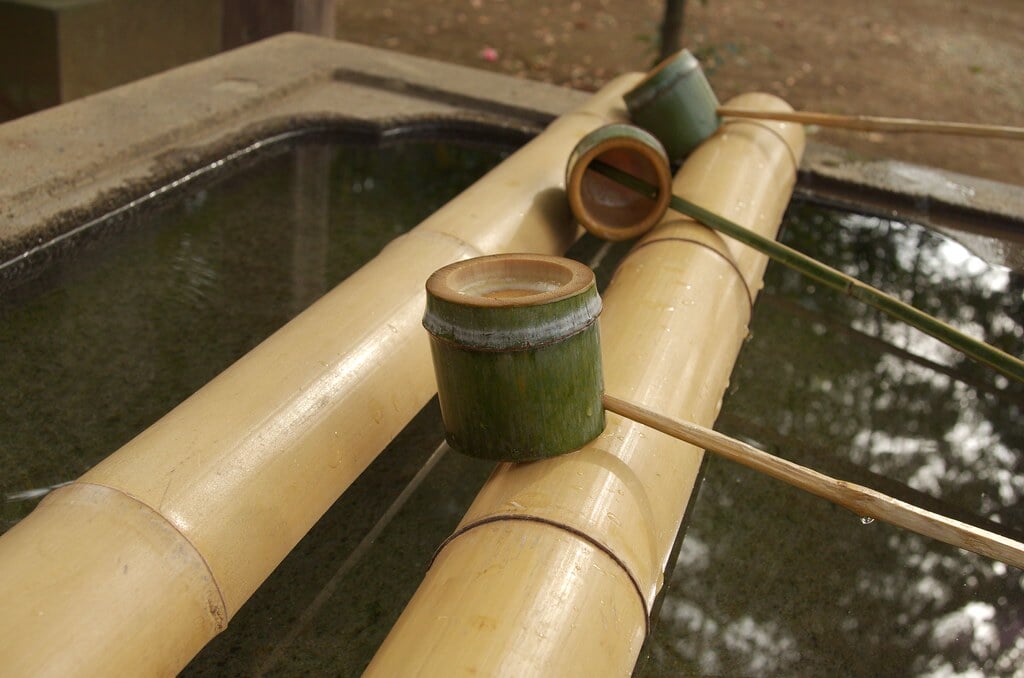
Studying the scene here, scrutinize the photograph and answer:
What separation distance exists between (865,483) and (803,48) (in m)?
6.29

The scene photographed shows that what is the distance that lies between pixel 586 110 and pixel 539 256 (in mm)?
2299

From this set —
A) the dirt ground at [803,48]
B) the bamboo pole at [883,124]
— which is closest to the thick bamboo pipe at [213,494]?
the bamboo pole at [883,124]

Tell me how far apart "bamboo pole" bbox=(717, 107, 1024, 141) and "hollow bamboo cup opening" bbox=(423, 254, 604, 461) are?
2.29 m

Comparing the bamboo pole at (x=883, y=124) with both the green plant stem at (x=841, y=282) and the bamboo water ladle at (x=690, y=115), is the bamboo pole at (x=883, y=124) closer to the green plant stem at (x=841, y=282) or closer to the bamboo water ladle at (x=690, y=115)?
the bamboo water ladle at (x=690, y=115)

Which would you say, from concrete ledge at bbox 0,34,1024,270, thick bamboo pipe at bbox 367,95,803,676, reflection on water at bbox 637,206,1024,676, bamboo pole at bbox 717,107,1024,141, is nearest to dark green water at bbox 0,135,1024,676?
reflection on water at bbox 637,206,1024,676

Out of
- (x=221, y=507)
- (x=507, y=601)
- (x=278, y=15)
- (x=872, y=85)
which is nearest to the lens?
(x=507, y=601)

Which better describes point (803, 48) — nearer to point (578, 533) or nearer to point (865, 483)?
point (865, 483)

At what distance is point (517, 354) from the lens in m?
1.88

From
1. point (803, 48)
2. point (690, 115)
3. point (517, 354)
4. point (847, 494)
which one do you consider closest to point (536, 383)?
point (517, 354)

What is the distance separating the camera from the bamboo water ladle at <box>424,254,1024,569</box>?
183 centimetres

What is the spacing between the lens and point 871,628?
89.4 inches

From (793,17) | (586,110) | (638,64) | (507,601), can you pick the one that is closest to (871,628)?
(507,601)

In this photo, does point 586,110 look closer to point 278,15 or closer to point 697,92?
point 697,92

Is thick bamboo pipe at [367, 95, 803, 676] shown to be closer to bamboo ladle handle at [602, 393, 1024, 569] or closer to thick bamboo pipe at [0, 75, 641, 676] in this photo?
bamboo ladle handle at [602, 393, 1024, 569]
